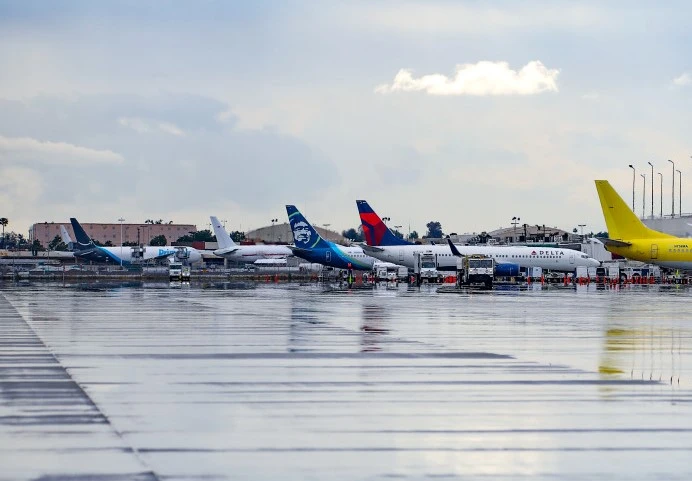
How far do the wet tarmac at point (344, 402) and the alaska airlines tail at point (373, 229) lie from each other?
3062 inches

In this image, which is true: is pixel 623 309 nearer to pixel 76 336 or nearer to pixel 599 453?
pixel 76 336

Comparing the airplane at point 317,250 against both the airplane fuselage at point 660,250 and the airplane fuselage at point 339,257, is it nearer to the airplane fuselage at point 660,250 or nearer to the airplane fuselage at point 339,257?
the airplane fuselage at point 339,257

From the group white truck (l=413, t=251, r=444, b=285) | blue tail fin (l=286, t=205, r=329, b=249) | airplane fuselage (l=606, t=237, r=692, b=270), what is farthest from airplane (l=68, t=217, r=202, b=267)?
airplane fuselage (l=606, t=237, r=692, b=270)

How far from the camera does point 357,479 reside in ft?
37.4

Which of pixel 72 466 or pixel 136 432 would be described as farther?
pixel 136 432

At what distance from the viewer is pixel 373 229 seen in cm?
11394

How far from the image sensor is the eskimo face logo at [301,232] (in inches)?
4614

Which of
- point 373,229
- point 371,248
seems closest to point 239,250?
point 373,229

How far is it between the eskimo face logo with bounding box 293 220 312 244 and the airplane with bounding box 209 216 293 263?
6220cm

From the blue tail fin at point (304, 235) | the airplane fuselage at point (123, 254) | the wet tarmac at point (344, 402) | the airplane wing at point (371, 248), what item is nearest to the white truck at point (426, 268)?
the airplane wing at point (371, 248)

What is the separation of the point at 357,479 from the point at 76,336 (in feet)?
68.5

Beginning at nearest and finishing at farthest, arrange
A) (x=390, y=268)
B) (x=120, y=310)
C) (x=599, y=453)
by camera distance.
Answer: (x=599, y=453)
(x=120, y=310)
(x=390, y=268)

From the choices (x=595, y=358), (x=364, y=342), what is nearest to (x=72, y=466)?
(x=595, y=358)

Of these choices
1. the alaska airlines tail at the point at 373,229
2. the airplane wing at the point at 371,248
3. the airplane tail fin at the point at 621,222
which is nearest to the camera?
the airplane tail fin at the point at 621,222
